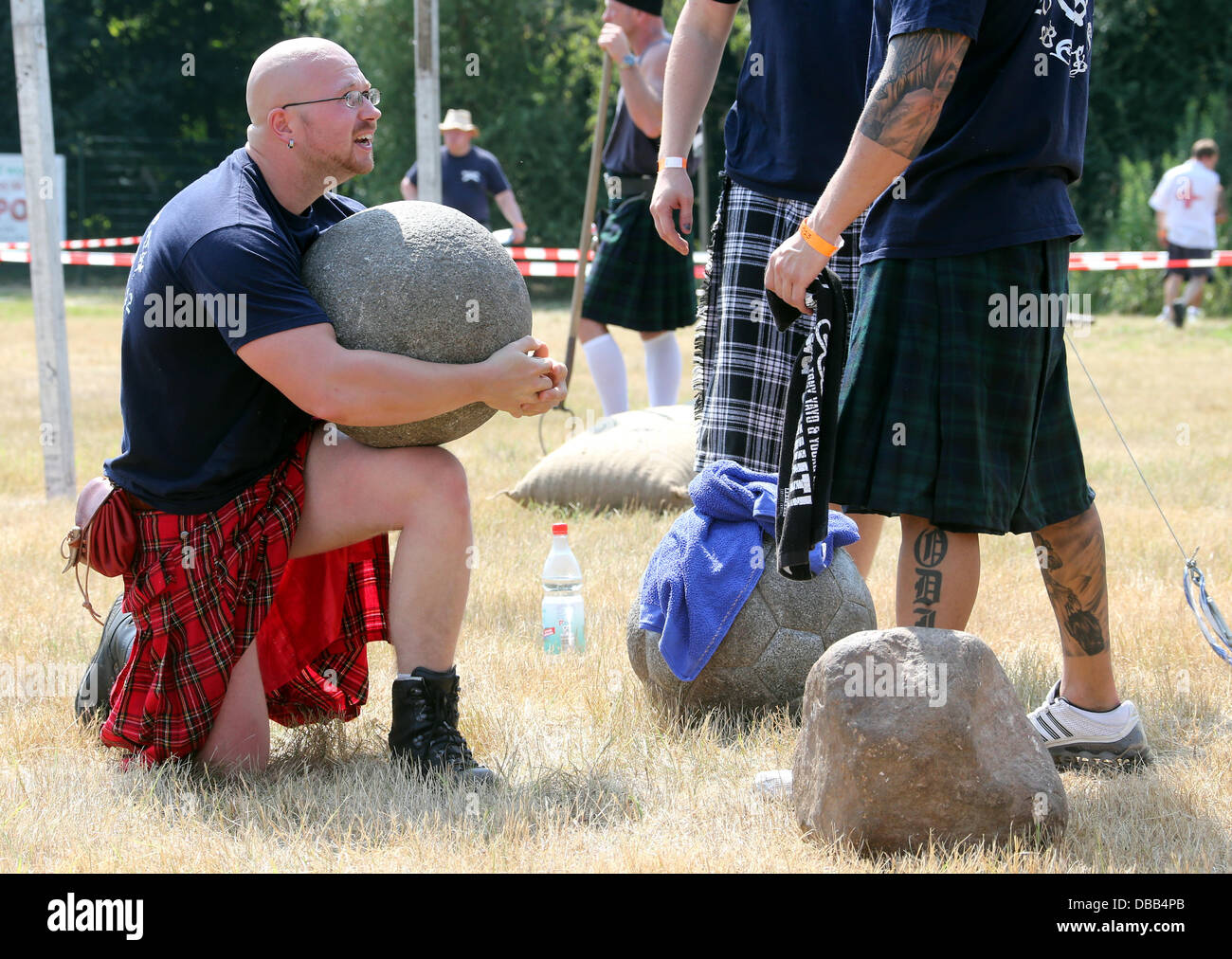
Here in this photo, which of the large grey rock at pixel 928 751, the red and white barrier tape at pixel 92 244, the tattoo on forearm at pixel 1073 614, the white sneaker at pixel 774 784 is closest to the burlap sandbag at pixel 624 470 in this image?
the tattoo on forearm at pixel 1073 614

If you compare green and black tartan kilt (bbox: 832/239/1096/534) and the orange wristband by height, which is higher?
the orange wristband

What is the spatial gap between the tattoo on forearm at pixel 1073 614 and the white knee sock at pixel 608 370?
4541 millimetres

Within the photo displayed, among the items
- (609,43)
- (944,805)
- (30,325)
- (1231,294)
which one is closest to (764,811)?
(944,805)

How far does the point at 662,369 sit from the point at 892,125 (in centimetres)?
501

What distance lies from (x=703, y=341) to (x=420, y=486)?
1266 millimetres

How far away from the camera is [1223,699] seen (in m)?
3.82

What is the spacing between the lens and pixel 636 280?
7.48 m

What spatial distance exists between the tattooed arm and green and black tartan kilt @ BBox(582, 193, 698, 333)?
4612 millimetres

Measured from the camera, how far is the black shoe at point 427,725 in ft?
10.7

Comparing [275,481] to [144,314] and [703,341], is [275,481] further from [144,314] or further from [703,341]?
[703,341]

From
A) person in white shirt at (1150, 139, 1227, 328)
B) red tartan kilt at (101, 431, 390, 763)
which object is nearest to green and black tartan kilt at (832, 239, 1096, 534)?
red tartan kilt at (101, 431, 390, 763)

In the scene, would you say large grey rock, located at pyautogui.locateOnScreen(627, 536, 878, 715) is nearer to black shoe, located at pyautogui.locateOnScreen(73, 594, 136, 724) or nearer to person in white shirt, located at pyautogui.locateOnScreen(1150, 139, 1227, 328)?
black shoe, located at pyautogui.locateOnScreen(73, 594, 136, 724)

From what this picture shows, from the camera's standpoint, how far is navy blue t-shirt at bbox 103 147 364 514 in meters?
2.97

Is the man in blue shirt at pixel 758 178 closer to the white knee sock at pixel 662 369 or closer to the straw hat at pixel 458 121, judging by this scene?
the white knee sock at pixel 662 369
